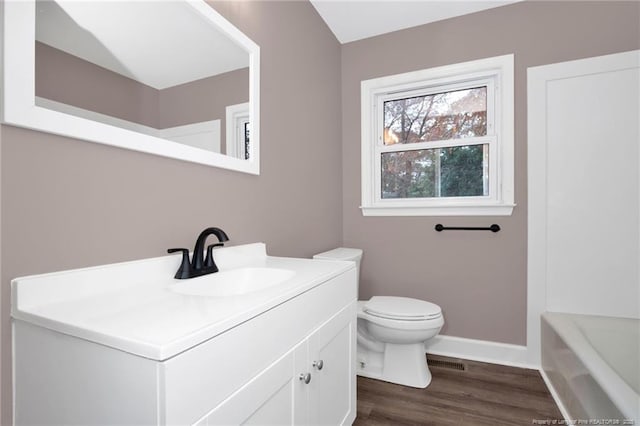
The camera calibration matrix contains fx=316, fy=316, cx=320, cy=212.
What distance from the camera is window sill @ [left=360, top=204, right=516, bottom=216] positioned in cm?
214

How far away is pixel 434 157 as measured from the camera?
2371mm

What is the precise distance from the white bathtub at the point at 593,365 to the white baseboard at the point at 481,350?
0.13m

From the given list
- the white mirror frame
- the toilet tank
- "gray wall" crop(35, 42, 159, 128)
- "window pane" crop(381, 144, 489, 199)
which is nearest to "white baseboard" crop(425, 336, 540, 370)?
the toilet tank

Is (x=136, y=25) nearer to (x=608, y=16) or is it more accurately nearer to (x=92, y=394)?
(x=92, y=394)

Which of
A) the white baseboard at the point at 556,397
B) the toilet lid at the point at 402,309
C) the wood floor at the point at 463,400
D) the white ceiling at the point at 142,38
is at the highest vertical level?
the white ceiling at the point at 142,38

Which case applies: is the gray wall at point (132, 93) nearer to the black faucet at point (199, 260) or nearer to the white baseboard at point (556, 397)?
the black faucet at point (199, 260)

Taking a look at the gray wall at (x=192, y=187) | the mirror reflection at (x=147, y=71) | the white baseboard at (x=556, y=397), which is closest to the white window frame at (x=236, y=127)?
the mirror reflection at (x=147, y=71)

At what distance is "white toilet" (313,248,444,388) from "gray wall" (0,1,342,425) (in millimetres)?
477

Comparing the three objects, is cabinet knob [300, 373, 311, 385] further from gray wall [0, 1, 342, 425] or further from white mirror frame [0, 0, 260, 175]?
white mirror frame [0, 0, 260, 175]

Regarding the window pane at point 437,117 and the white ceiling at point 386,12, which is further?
the window pane at point 437,117

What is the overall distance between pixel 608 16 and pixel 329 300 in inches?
94.5

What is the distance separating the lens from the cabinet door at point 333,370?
3.51 ft

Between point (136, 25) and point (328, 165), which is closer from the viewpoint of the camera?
point (136, 25)

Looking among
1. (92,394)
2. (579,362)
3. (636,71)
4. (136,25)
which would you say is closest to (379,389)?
(579,362)
